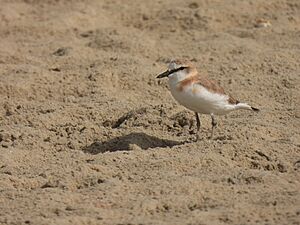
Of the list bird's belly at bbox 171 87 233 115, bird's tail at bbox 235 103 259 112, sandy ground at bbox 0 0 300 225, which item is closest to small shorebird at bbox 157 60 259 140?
bird's belly at bbox 171 87 233 115

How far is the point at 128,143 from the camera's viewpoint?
7215mm

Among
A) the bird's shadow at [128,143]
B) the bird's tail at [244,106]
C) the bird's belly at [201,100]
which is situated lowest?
the bird's shadow at [128,143]

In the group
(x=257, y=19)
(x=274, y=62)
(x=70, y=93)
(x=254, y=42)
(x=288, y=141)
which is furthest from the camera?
(x=257, y=19)

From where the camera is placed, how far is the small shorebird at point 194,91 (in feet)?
23.5

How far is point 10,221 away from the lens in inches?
221

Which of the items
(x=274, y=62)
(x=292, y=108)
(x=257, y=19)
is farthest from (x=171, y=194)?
(x=257, y=19)

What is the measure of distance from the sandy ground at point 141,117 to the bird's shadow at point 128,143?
2 centimetres

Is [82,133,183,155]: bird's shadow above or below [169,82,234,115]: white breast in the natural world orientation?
below

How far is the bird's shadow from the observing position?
23.7 feet

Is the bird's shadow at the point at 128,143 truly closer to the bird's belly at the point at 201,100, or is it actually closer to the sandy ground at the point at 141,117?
the sandy ground at the point at 141,117

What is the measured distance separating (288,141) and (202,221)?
6.30ft

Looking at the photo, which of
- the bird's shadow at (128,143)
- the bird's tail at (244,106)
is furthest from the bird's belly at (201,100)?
the bird's shadow at (128,143)

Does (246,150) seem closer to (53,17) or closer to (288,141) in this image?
(288,141)

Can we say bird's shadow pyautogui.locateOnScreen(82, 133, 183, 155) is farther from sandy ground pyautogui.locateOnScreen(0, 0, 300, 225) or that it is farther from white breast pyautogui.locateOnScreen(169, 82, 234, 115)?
white breast pyautogui.locateOnScreen(169, 82, 234, 115)
